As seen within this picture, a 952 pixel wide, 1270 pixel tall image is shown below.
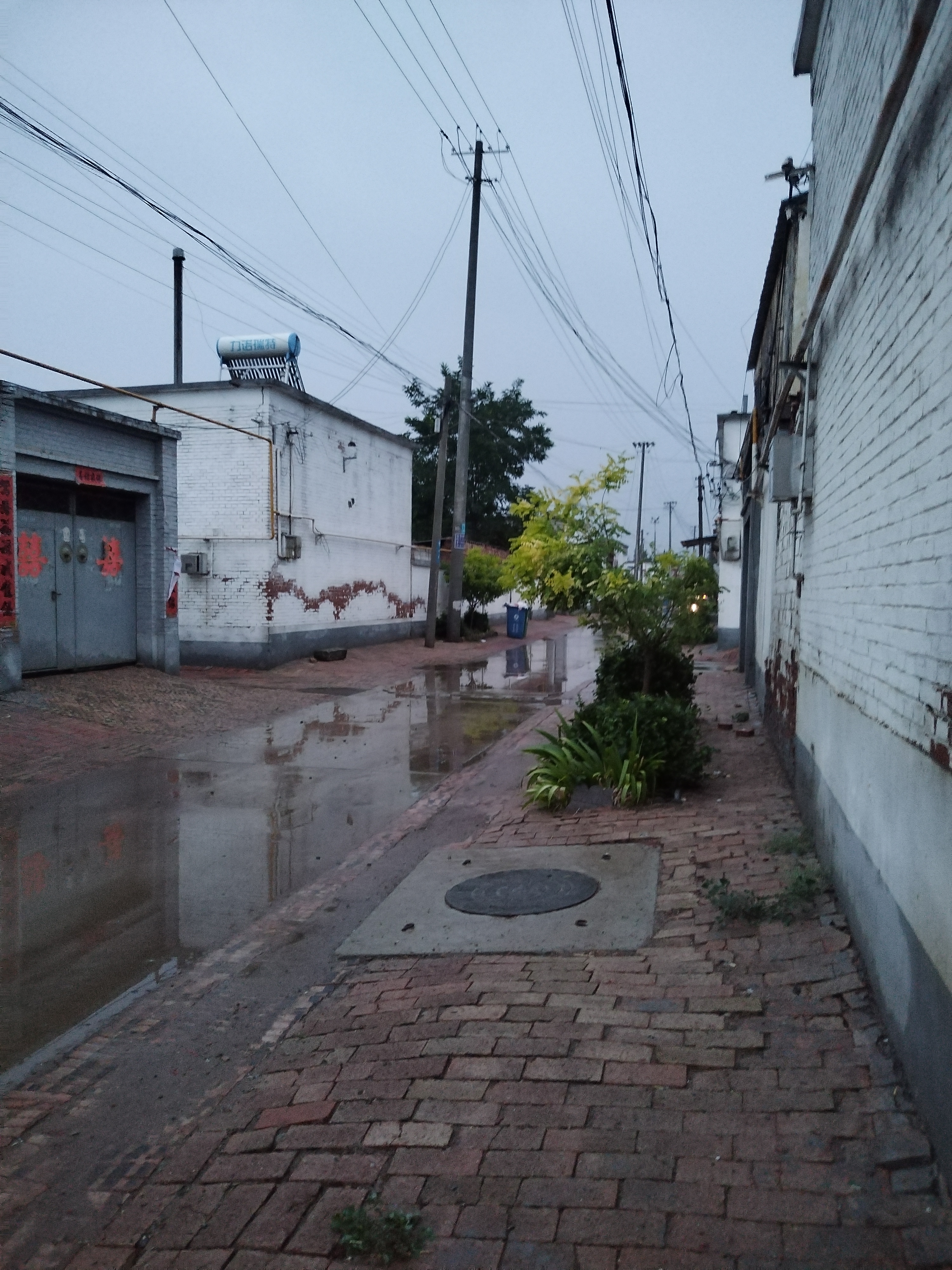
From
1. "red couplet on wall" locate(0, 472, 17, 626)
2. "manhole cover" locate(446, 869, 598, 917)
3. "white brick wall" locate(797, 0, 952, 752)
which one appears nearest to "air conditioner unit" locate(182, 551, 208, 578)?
"red couplet on wall" locate(0, 472, 17, 626)

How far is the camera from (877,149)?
4242 mm

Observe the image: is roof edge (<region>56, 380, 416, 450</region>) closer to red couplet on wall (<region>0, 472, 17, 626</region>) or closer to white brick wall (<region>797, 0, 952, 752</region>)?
red couplet on wall (<region>0, 472, 17, 626</region>)

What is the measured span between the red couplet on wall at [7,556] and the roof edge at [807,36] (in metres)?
9.92

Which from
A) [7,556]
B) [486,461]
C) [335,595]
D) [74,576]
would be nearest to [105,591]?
[74,576]

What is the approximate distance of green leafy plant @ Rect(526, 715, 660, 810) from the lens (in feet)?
24.0

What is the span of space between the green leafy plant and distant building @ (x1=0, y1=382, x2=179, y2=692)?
297 inches

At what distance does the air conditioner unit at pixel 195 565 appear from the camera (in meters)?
18.6

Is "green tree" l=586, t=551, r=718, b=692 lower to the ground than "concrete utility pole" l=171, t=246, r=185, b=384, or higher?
lower

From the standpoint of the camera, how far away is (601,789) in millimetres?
7516

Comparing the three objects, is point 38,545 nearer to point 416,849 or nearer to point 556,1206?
point 416,849

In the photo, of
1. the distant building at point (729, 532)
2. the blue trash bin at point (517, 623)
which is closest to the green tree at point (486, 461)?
the blue trash bin at point (517, 623)

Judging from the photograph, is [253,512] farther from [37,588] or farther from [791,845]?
[791,845]

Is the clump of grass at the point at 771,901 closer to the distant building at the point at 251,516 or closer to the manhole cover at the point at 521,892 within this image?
the manhole cover at the point at 521,892

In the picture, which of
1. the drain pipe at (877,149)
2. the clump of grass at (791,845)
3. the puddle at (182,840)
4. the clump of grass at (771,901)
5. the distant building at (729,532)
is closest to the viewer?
the drain pipe at (877,149)
